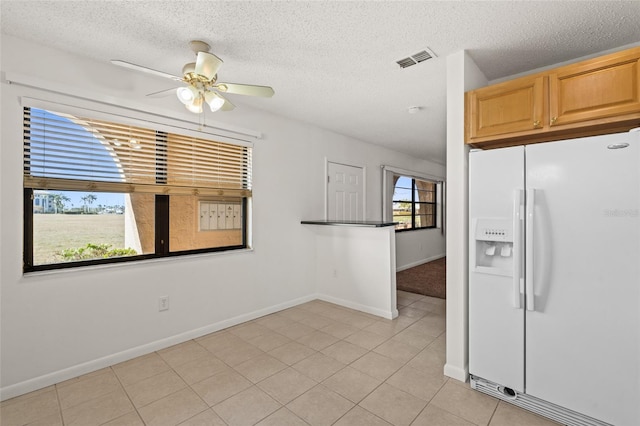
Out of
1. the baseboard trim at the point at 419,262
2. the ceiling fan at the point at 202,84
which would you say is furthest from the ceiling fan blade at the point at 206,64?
the baseboard trim at the point at 419,262

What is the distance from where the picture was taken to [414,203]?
668cm

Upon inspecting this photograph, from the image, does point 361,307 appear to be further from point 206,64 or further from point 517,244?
point 206,64

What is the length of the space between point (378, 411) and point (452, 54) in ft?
8.33

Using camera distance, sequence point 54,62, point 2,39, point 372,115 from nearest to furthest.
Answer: point 2,39 → point 54,62 → point 372,115

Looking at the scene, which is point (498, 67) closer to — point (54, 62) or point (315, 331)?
point (315, 331)

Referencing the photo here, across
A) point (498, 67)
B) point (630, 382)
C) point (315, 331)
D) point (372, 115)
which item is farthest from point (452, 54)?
point (315, 331)

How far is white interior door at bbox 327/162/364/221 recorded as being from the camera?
451cm

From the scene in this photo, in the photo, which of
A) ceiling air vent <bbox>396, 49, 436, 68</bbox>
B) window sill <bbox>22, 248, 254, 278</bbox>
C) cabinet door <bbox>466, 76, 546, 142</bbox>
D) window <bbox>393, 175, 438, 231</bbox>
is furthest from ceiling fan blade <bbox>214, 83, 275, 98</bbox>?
window <bbox>393, 175, 438, 231</bbox>

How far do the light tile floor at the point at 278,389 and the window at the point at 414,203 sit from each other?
346cm

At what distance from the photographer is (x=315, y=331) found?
3088mm

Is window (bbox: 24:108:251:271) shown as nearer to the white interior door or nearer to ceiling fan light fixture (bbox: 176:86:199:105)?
ceiling fan light fixture (bbox: 176:86:199:105)

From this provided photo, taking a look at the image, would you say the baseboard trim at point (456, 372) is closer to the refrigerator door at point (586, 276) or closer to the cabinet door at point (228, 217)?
the refrigerator door at point (586, 276)

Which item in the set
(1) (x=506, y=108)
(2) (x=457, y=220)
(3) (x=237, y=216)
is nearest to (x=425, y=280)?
(2) (x=457, y=220)

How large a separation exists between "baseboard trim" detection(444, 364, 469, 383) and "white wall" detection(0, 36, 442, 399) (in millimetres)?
2074
